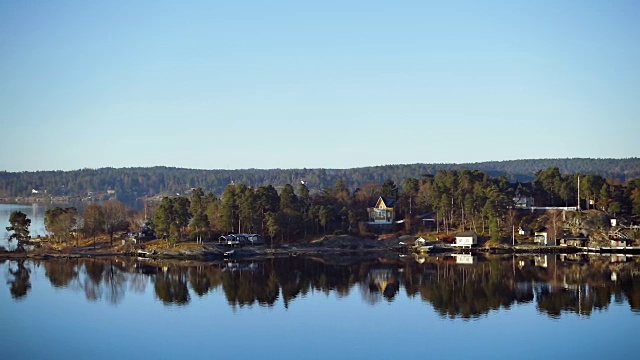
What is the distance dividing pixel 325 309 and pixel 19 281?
22.7 meters

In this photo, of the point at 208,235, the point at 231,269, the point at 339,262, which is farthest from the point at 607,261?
the point at 208,235

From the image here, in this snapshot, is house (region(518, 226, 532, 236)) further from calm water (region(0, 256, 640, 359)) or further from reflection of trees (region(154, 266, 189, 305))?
reflection of trees (region(154, 266, 189, 305))

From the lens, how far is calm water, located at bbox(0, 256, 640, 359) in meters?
30.2

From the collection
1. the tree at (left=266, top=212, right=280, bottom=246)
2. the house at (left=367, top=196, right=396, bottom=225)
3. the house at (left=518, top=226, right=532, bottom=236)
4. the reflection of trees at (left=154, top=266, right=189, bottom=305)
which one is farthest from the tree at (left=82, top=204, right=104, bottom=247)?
the house at (left=518, top=226, right=532, bottom=236)

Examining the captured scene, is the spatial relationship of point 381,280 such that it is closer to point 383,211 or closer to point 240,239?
point 240,239

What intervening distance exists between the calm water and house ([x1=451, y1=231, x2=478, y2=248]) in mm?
7037

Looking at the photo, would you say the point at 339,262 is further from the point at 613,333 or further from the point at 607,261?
the point at 613,333

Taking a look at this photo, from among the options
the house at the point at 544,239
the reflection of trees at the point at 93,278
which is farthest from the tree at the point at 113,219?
the house at the point at 544,239

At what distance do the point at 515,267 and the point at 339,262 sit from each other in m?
13.6

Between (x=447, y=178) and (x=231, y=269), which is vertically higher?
(x=447, y=178)

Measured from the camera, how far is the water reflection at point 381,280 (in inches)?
1587

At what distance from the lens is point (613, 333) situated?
31.8 metres

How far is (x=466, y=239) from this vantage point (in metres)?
65.1

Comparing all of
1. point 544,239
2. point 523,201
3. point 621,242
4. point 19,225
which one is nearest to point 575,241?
point 544,239
